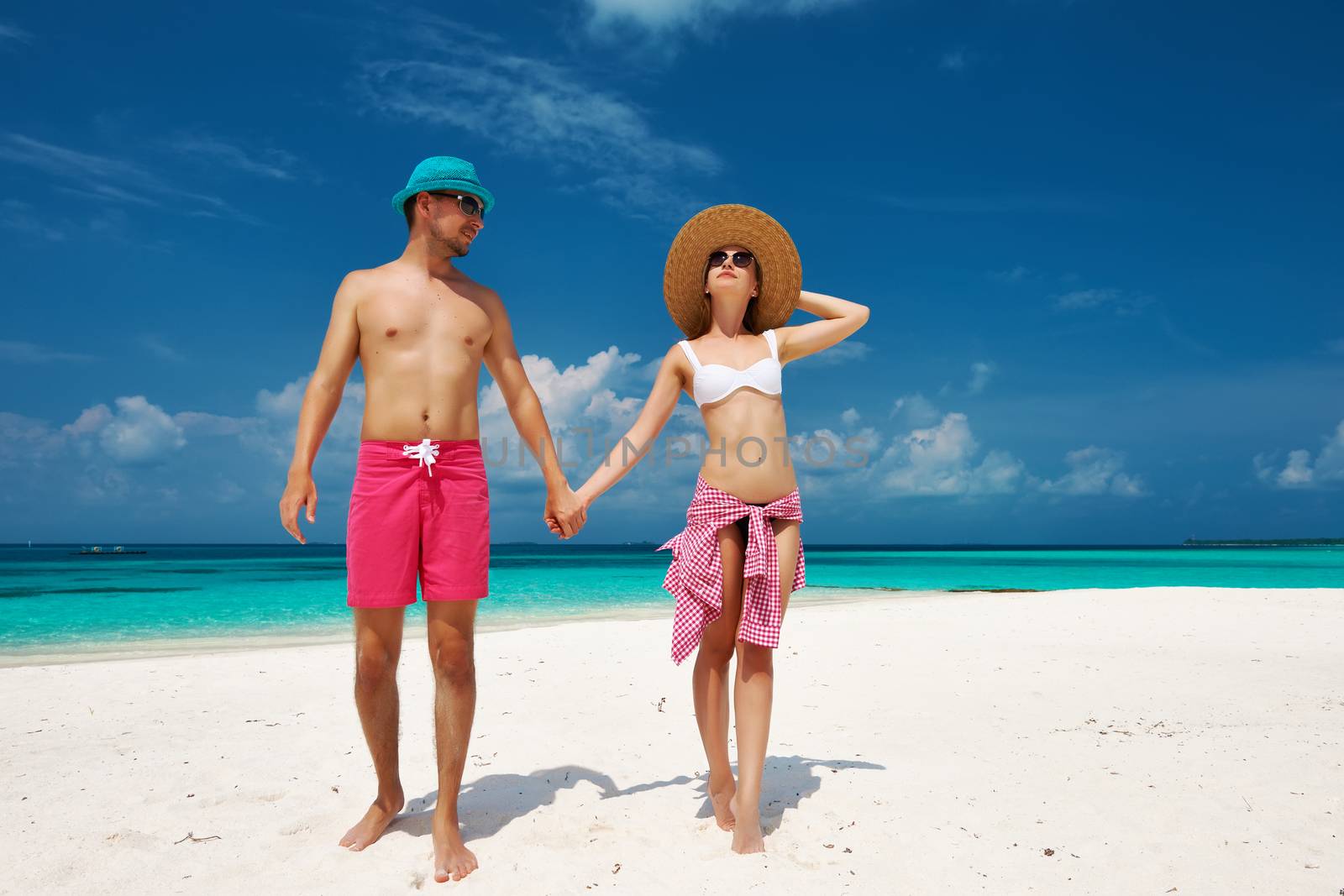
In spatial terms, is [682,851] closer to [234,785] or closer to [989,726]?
[234,785]

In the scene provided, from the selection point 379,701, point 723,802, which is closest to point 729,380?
point 723,802

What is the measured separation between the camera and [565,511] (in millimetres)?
3461

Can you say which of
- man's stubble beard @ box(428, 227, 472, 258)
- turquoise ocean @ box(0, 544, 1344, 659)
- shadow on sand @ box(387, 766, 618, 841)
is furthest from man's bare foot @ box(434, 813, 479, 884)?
turquoise ocean @ box(0, 544, 1344, 659)

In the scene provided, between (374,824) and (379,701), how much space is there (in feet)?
1.70

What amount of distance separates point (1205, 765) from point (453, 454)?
4084 mm

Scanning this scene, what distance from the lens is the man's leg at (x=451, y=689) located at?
3.21 m

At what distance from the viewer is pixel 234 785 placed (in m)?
4.15

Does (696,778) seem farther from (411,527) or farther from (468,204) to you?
(468,204)

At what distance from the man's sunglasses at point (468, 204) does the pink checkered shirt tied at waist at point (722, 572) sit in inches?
59.5

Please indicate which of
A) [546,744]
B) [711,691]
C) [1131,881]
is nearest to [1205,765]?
[1131,881]

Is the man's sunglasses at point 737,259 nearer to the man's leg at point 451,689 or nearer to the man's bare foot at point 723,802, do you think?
the man's leg at point 451,689

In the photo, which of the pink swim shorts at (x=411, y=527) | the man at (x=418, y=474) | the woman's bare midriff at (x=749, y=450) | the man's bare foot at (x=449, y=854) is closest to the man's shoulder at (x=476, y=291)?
the man at (x=418, y=474)

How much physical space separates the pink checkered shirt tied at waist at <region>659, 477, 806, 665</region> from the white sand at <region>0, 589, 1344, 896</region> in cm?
86

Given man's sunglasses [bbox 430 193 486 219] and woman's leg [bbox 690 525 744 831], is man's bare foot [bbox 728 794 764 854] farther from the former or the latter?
man's sunglasses [bbox 430 193 486 219]
